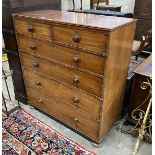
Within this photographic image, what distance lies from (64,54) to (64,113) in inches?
25.8

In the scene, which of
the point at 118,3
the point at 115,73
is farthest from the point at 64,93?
the point at 118,3

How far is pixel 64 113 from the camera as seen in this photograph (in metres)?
1.90

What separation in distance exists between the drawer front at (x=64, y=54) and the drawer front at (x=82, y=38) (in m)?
0.06

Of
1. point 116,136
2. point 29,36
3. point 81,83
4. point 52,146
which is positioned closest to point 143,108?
point 116,136

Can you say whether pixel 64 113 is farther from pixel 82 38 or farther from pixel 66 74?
pixel 82 38

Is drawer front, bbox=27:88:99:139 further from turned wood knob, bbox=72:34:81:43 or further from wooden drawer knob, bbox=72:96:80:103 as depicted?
turned wood knob, bbox=72:34:81:43

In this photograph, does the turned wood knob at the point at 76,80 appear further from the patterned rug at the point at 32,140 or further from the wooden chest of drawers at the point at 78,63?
the patterned rug at the point at 32,140

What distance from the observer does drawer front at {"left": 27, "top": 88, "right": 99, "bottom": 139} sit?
172 centimetres

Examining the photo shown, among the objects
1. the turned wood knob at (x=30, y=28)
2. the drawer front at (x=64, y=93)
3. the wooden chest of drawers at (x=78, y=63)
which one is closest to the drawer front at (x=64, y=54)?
the wooden chest of drawers at (x=78, y=63)

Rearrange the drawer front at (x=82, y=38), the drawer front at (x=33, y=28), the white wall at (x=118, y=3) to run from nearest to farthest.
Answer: the drawer front at (x=82, y=38), the drawer front at (x=33, y=28), the white wall at (x=118, y=3)

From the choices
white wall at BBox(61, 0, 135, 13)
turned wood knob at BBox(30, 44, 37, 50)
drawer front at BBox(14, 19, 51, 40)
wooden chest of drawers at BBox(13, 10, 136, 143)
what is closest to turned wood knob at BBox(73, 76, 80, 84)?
wooden chest of drawers at BBox(13, 10, 136, 143)

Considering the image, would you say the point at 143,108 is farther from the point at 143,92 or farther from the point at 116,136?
the point at 116,136

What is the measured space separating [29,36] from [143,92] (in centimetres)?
120

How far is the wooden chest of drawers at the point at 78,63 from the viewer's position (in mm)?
1350
